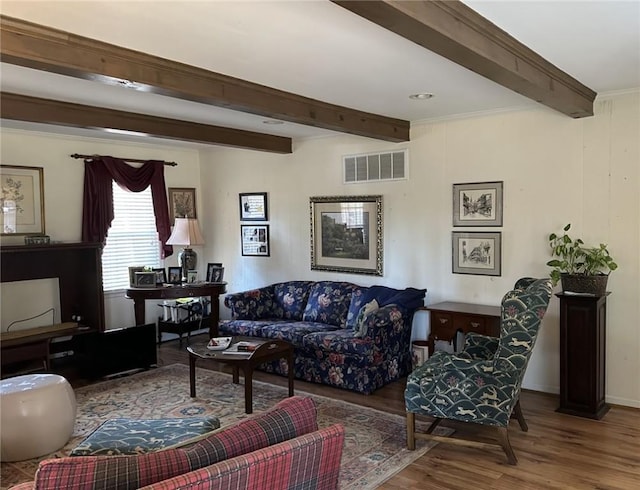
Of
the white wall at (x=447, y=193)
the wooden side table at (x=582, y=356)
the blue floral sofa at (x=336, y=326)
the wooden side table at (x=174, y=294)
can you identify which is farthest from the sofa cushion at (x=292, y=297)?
the wooden side table at (x=582, y=356)

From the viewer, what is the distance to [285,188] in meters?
6.53

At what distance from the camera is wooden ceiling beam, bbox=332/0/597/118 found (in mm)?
2016

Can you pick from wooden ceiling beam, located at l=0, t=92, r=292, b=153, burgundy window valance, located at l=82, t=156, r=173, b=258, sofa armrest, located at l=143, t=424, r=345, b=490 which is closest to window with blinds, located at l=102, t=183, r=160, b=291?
burgundy window valance, located at l=82, t=156, r=173, b=258

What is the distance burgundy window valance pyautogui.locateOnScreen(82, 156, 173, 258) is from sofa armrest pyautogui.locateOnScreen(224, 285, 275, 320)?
5.79 feet

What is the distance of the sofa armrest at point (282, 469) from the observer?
57.3 inches

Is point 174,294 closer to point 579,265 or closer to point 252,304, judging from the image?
point 252,304

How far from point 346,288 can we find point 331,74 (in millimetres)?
2693

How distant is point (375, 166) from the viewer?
18.5 ft

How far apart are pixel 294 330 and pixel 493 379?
2.33 metres

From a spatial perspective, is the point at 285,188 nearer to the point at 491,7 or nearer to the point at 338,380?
the point at 338,380

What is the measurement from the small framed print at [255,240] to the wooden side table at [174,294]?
81 centimetres

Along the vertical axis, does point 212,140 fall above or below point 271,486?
above

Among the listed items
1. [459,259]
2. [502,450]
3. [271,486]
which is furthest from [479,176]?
[271,486]

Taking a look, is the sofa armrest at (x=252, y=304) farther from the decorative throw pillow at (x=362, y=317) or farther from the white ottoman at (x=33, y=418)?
the white ottoman at (x=33, y=418)
